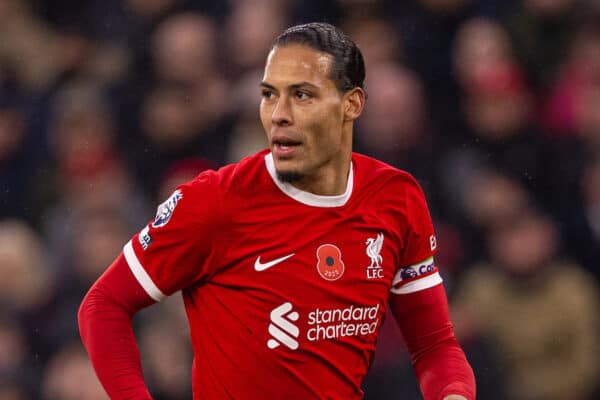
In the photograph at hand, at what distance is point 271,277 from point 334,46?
599 mm

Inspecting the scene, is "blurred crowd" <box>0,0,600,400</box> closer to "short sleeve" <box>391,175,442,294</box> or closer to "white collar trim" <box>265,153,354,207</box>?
"short sleeve" <box>391,175,442,294</box>

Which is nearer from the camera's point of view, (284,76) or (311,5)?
(284,76)

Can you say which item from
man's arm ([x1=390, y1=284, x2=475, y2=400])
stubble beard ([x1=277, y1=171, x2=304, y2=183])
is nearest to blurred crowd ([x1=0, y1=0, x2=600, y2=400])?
man's arm ([x1=390, y1=284, x2=475, y2=400])

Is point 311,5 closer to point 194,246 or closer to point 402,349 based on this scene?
point 402,349

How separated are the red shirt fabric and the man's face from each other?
0.33 ft

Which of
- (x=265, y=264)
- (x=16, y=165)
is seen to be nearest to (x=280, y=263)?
(x=265, y=264)

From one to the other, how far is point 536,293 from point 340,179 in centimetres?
168

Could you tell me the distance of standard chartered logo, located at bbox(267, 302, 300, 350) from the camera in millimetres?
2629

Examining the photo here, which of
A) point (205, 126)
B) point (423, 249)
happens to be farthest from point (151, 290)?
point (205, 126)

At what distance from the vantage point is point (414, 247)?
9.40ft

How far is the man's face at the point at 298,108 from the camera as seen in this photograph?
2.63 metres

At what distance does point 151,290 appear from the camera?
2.60 metres

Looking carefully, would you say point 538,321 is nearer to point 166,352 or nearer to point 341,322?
point 166,352

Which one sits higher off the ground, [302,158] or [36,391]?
[302,158]
